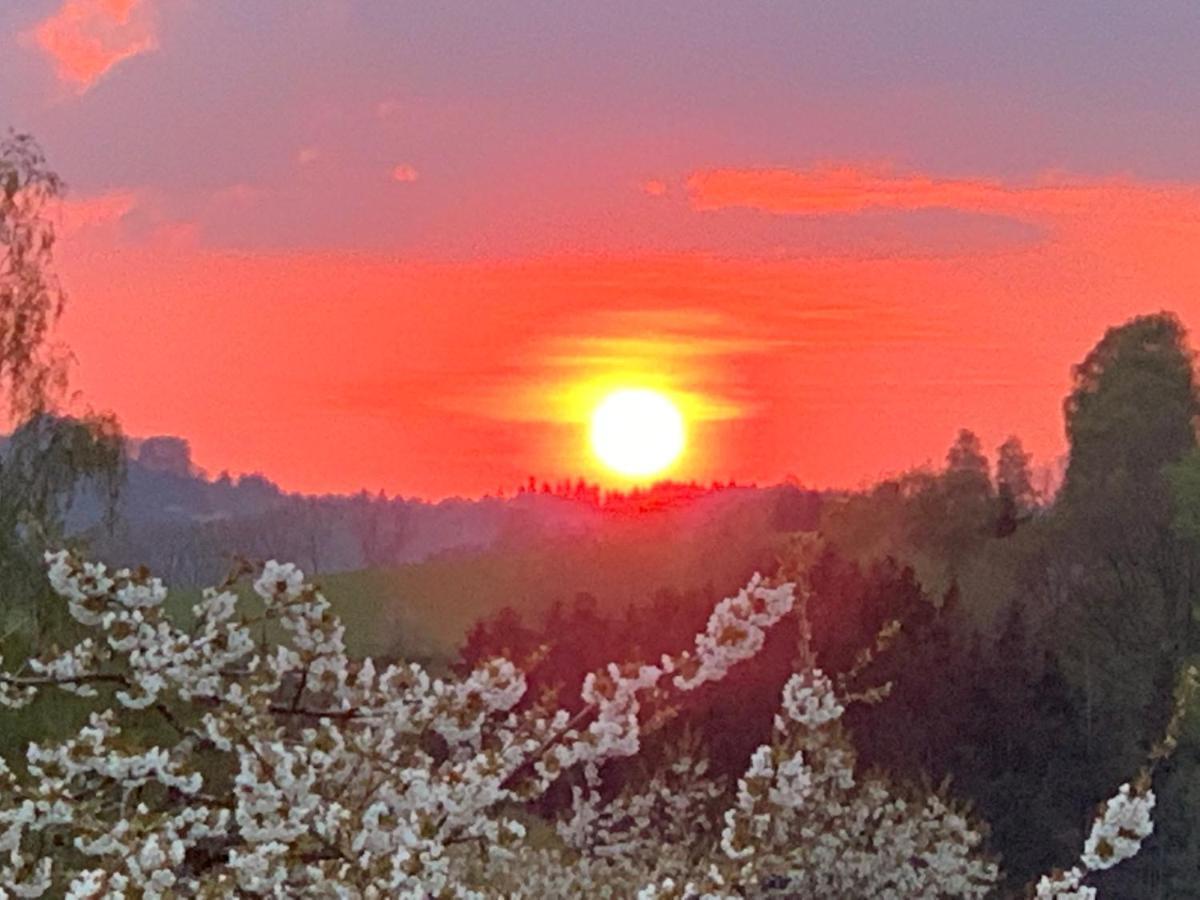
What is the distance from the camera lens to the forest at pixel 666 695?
165 inches

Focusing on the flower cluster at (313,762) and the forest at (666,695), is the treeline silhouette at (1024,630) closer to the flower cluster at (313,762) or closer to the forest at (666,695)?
the forest at (666,695)

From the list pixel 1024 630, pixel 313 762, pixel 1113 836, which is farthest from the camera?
pixel 1024 630

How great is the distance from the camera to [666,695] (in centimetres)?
510

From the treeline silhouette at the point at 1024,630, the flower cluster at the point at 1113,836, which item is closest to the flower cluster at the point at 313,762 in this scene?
the flower cluster at the point at 1113,836

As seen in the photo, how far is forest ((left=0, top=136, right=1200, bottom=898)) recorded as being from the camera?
420cm

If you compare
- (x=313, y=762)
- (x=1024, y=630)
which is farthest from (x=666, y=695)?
(x=1024, y=630)

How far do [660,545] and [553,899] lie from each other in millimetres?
28466

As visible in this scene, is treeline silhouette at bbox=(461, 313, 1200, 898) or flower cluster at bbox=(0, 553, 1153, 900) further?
treeline silhouette at bbox=(461, 313, 1200, 898)

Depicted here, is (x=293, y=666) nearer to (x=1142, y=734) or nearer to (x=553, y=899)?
(x=553, y=899)

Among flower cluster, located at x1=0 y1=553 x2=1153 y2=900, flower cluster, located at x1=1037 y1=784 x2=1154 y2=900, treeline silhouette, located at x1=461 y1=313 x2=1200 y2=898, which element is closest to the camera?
flower cluster, located at x1=0 y1=553 x2=1153 y2=900

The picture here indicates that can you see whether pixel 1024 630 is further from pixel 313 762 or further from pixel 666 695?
pixel 313 762

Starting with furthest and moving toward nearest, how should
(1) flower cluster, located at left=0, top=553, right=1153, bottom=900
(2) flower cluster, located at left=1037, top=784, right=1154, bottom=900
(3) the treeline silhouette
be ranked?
(3) the treeline silhouette → (2) flower cluster, located at left=1037, top=784, right=1154, bottom=900 → (1) flower cluster, located at left=0, top=553, right=1153, bottom=900

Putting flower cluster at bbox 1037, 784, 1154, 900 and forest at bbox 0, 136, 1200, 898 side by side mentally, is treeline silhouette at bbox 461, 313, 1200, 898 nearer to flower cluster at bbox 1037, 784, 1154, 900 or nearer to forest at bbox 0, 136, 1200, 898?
forest at bbox 0, 136, 1200, 898

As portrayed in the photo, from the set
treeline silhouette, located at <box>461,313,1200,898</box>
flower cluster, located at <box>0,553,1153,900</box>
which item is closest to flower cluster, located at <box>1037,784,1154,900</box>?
flower cluster, located at <box>0,553,1153,900</box>
